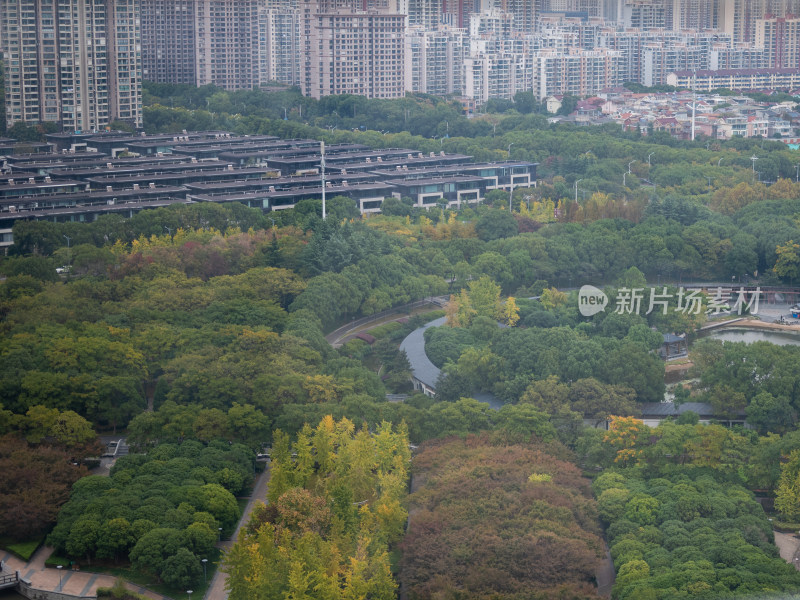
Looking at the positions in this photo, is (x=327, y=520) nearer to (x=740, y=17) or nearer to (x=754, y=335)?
(x=754, y=335)

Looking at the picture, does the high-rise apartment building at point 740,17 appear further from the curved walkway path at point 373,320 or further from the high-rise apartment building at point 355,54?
the curved walkway path at point 373,320

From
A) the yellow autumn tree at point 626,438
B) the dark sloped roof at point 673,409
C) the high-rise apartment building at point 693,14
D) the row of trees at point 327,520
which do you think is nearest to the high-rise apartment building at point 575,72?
the high-rise apartment building at point 693,14

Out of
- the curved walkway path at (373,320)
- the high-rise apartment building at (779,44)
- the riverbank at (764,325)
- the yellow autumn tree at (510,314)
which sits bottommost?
the riverbank at (764,325)

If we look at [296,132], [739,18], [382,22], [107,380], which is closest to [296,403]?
[107,380]

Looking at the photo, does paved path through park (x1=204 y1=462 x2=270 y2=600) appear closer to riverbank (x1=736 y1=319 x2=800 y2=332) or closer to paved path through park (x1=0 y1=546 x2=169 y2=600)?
paved path through park (x1=0 y1=546 x2=169 y2=600)

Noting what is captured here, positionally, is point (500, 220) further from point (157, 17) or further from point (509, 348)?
point (157, 17)

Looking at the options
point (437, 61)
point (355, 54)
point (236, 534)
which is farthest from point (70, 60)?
point (236, 534)
